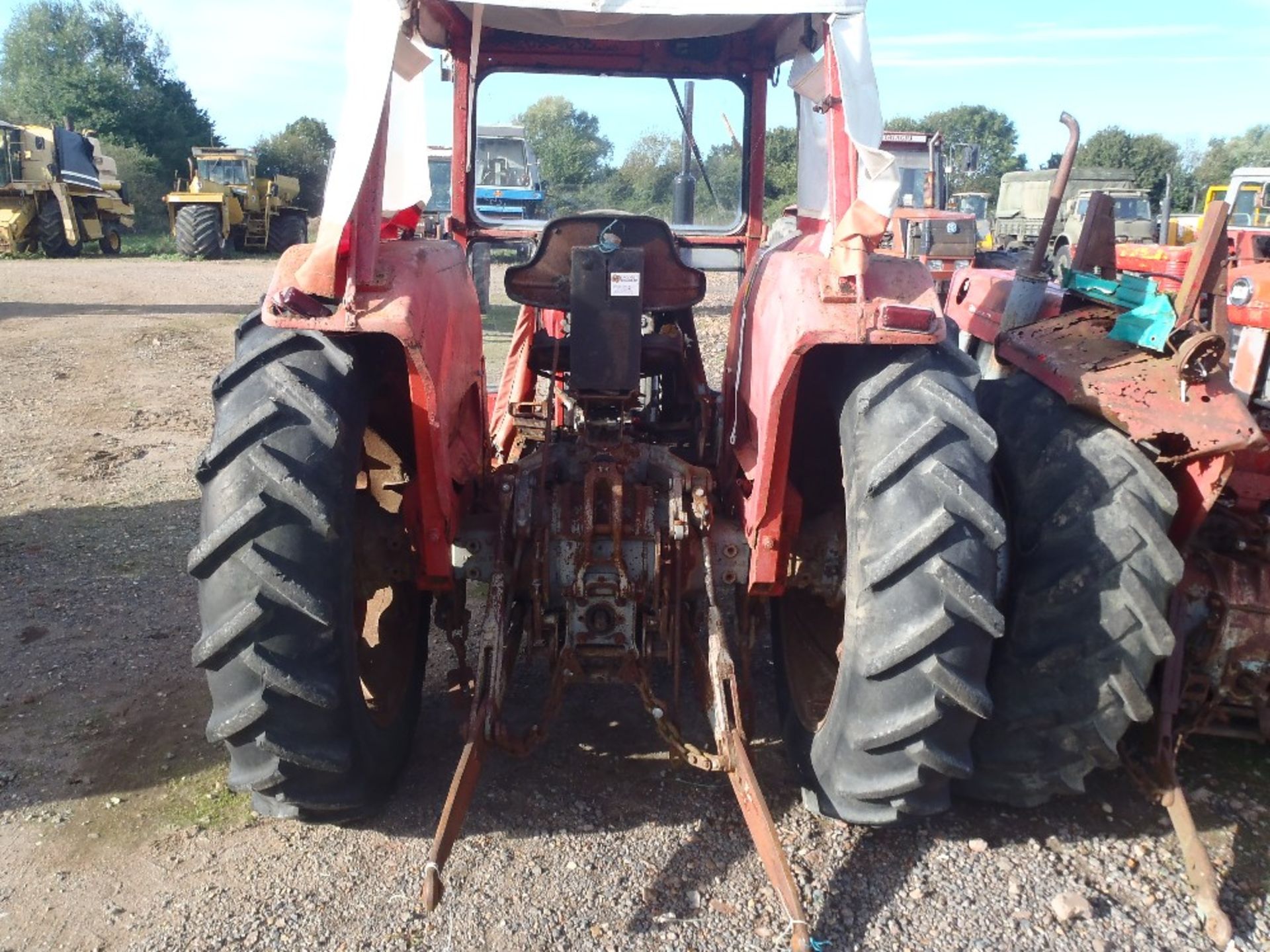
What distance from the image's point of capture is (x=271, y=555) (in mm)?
2414

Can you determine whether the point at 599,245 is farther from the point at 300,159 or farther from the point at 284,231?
the point at 300,159

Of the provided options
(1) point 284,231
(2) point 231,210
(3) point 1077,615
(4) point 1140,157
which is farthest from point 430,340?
(4) point 1140,157

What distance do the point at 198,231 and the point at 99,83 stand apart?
760 inches

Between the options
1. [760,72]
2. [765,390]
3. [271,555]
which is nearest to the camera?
[271,555]

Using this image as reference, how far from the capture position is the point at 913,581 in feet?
7.89

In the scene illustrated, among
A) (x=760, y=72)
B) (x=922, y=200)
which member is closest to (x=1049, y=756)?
(x=760, y=72)

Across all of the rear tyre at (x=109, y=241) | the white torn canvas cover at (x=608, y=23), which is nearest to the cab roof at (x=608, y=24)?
the white torn canvas cover at (x=608, y=23)

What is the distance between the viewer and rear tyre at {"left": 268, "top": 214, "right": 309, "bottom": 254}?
27.9m

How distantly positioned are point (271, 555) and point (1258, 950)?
8.49 ft

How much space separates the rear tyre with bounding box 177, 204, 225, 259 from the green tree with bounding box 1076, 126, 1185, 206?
33907 mm

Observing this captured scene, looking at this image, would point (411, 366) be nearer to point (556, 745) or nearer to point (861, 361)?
point (861, 361)

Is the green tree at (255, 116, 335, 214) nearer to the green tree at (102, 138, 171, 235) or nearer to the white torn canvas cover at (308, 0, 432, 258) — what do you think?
the green tree at (102, 138, 171, 235)

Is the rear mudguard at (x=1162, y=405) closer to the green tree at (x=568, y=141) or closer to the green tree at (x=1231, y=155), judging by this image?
the green tree at (x=568, y=141)

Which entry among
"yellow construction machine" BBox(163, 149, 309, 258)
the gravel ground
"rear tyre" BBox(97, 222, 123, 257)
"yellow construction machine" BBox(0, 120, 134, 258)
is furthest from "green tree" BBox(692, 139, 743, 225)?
"rear tyre" BBox(97, 222, 123, 257)
